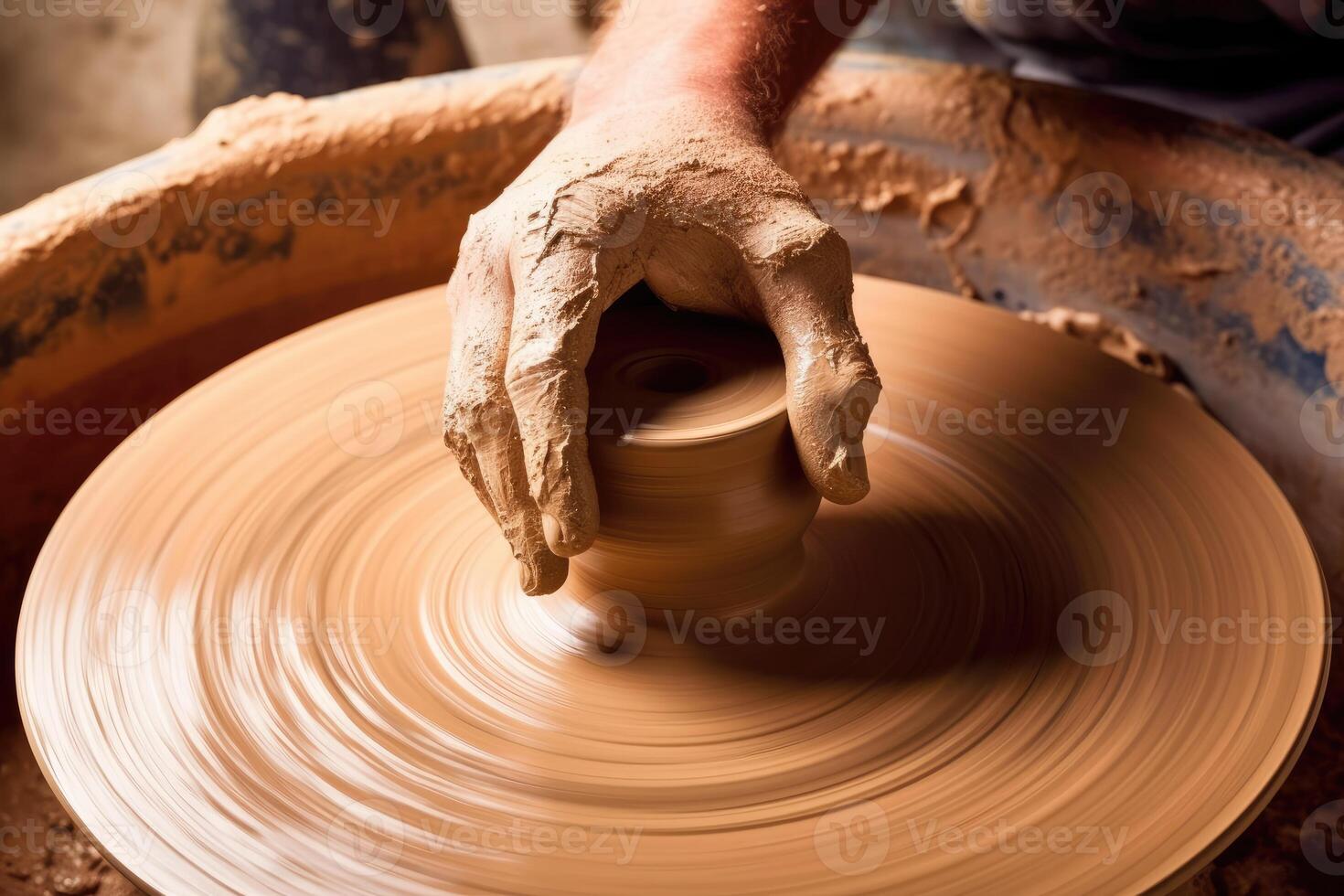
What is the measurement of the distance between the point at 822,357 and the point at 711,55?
51cm

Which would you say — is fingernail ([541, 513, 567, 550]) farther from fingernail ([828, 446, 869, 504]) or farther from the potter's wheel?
fingernail ([828, 446, 869, 504])

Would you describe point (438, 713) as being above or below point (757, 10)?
below

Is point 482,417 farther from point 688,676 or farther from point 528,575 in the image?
point 688,676

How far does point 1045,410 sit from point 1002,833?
2.23 ft

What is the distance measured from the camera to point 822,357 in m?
1.15

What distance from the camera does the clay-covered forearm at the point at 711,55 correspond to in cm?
143

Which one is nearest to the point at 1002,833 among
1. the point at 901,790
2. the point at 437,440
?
the point at 901,790

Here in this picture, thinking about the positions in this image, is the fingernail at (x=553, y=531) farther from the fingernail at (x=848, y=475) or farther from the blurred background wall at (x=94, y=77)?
the blurred background wall at (x=94, y=77)

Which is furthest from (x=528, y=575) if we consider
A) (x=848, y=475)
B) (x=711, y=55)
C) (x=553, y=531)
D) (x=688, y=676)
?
(x=711, y=55)

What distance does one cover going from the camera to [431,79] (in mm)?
2092

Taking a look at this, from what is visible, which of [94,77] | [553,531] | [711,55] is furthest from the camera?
[94,77]

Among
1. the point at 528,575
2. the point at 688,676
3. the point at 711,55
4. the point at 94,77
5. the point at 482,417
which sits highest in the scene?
the point at 711,55

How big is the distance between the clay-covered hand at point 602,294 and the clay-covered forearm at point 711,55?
0.15 meters

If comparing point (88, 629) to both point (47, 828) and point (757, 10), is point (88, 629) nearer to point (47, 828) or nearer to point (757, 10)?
point (47, 828)
